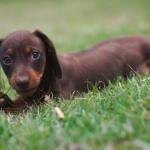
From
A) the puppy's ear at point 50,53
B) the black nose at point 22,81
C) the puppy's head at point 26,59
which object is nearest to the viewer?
the black nose at point 22,81

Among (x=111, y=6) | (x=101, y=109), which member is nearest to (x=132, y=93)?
(x=101, y=109)

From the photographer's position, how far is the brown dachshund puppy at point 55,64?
4.63m

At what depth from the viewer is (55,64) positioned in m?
5.07

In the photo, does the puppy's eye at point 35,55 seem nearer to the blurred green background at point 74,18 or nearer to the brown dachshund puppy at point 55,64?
the brown dachshund puppy at point 55,64

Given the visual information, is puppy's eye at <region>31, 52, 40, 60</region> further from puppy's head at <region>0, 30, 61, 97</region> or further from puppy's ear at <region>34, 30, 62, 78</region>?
puppy's ear at <region>34, 30, 62, 78</region>

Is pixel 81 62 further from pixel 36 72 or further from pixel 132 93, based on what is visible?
pixel 132 93

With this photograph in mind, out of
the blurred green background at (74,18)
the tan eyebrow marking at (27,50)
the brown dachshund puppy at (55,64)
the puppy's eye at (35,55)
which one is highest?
the tan eyebrow marking at (27,50)

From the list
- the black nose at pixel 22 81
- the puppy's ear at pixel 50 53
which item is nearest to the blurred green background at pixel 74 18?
the puppy's ear at pixel 50 53

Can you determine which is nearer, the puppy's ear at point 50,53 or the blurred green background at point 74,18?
the puppy's ear at point 50,53

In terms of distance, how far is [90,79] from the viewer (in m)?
5.71

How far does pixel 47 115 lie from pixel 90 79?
6.36 feet

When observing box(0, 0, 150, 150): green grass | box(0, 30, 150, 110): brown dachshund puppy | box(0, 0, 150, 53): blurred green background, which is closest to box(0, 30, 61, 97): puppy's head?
box(0, 30, 150, 110): brown dachshund puppy

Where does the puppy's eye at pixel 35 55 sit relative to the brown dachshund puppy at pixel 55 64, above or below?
above

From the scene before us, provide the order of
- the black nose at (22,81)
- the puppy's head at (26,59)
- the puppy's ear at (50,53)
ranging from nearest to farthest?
the black nose at (22,81)
the puppy's head at (26,59)
the puppy's ear at (50,53)
